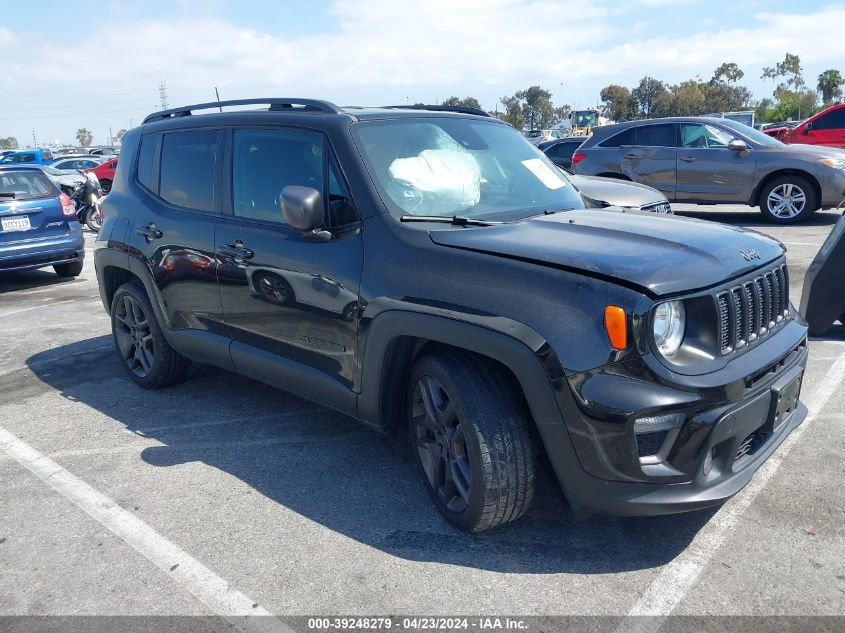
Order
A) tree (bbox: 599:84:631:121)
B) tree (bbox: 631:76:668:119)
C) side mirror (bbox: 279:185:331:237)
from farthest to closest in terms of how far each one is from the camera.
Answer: tree (bbox: 599:84:631:121)
tree (bbox: 631:76:668:119)
side mirror (bbox: 279:185:331:237)

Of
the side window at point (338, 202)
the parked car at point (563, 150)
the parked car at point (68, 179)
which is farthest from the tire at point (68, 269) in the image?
the parked car at point (563, 150)

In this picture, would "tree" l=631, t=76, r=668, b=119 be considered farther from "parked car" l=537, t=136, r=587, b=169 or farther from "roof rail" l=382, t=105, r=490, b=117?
"roof rail" l=382, t=105, r=490, b=117

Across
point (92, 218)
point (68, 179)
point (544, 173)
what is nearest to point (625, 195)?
point (544, 173)

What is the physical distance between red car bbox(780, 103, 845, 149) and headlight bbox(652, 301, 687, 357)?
14976 millimetres

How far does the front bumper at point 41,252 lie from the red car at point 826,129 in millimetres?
14152

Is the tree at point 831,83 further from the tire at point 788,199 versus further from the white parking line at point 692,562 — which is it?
the white parking line at point 692,562

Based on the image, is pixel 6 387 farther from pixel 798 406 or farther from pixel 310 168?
pixel 798 406

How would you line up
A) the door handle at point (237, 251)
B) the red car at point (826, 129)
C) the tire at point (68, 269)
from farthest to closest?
the red car at point (826, 129) < the tire at point (68, 269) < the door handle at point (237, 251)

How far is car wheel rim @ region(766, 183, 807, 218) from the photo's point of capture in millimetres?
11327

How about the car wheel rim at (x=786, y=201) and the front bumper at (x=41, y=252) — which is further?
the car wheel rim at (x=786, y=201)

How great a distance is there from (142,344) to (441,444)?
2.87 meters

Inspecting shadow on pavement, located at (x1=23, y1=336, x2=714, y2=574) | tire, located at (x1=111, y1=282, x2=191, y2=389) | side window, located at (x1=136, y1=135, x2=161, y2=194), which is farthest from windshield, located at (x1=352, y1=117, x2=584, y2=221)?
tire, located at (x1=111, y1=282, x2=191, y2=389)

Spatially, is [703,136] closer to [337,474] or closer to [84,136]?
[337,474]

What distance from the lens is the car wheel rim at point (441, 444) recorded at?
3.18 metres
